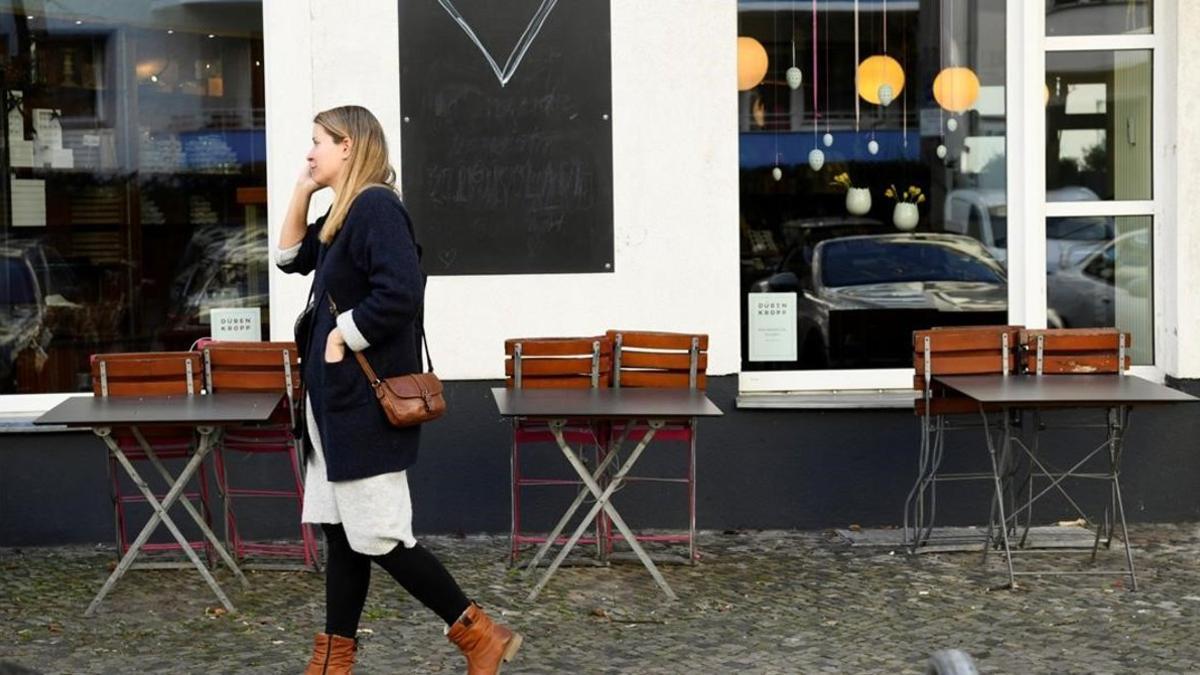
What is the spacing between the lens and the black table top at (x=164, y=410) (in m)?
6.61

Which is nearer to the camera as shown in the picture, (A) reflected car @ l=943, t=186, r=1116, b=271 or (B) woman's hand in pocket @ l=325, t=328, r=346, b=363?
(B) woman's hand in pocket @ l=325, t=328, r=346, b=363

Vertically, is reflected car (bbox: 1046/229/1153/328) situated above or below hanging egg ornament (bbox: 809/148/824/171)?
Result: below

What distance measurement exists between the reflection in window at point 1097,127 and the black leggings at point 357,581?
4.24 m

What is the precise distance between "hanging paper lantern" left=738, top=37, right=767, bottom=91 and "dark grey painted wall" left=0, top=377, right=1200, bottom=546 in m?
1.41

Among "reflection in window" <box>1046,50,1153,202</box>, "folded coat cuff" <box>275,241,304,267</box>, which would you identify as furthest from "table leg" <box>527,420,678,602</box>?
"reflection in window" <box>1046,50,1153,202</box>

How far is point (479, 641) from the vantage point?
566 centimetres

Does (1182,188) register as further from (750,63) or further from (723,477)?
(723,477)

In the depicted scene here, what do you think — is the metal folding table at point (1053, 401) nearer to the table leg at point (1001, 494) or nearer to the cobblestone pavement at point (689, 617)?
the table leg at point (1001, 494)

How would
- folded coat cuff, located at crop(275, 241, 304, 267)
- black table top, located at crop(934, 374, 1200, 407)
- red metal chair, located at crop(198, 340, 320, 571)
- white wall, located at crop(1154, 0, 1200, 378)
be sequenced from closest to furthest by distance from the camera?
folded coat cuff, located at crop(275, 241, 304, 267) < black table top, located at crop(934, 374, 1200, 407) < red metal chair, located at crop(198, 340, 320, 571) < white wall, located at crop(1154, 0, 1200, 378)

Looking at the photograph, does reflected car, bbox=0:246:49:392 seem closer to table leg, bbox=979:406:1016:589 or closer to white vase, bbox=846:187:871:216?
white vase, bbox=846:187:871:216

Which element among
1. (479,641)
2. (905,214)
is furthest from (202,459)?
(905,214)

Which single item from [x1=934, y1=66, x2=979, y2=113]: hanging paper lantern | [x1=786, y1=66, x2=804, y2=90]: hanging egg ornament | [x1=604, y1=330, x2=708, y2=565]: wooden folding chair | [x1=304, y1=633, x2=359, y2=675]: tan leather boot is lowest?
[x1=304, y1=633, x2=359, y2=675]: tan leather boot

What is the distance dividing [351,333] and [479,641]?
1057mm

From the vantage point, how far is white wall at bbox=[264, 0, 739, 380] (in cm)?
822
